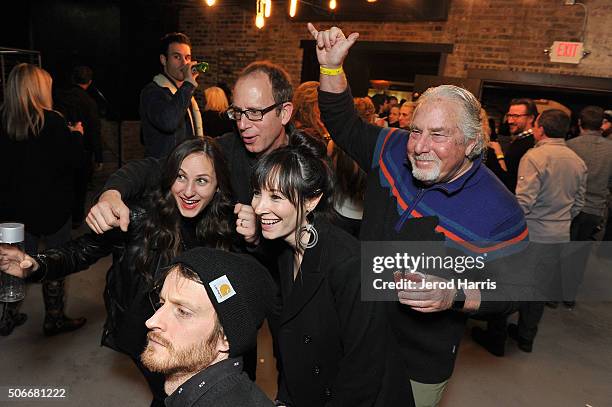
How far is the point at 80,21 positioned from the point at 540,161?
8.97 m

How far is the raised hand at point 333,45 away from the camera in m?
2.12

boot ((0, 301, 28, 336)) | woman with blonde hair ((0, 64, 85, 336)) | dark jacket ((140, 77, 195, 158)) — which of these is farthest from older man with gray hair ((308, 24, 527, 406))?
boot ((0, 301, 28, 336))

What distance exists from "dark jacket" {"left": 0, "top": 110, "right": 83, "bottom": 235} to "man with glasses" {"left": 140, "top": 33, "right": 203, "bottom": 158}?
0.64 metres

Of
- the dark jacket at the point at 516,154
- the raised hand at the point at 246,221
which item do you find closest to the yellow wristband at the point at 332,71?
the raised hand at the point at 246,221

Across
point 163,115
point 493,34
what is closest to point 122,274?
point 163,115

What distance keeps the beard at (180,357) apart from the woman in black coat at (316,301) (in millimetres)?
443

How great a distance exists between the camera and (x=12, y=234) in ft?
5.86

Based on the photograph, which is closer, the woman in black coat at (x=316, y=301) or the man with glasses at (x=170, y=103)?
the woman in black coat at (x=316, y=301)

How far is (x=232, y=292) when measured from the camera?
1.47m

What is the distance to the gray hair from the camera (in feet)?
6.26

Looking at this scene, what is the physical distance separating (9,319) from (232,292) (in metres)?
3.06

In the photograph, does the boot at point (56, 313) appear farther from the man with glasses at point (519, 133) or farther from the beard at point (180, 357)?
the man with glasses at point (519, 133)

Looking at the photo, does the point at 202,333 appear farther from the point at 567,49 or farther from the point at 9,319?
the point at 567,49

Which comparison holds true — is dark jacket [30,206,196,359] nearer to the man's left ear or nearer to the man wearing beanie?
the man wearing beanie
